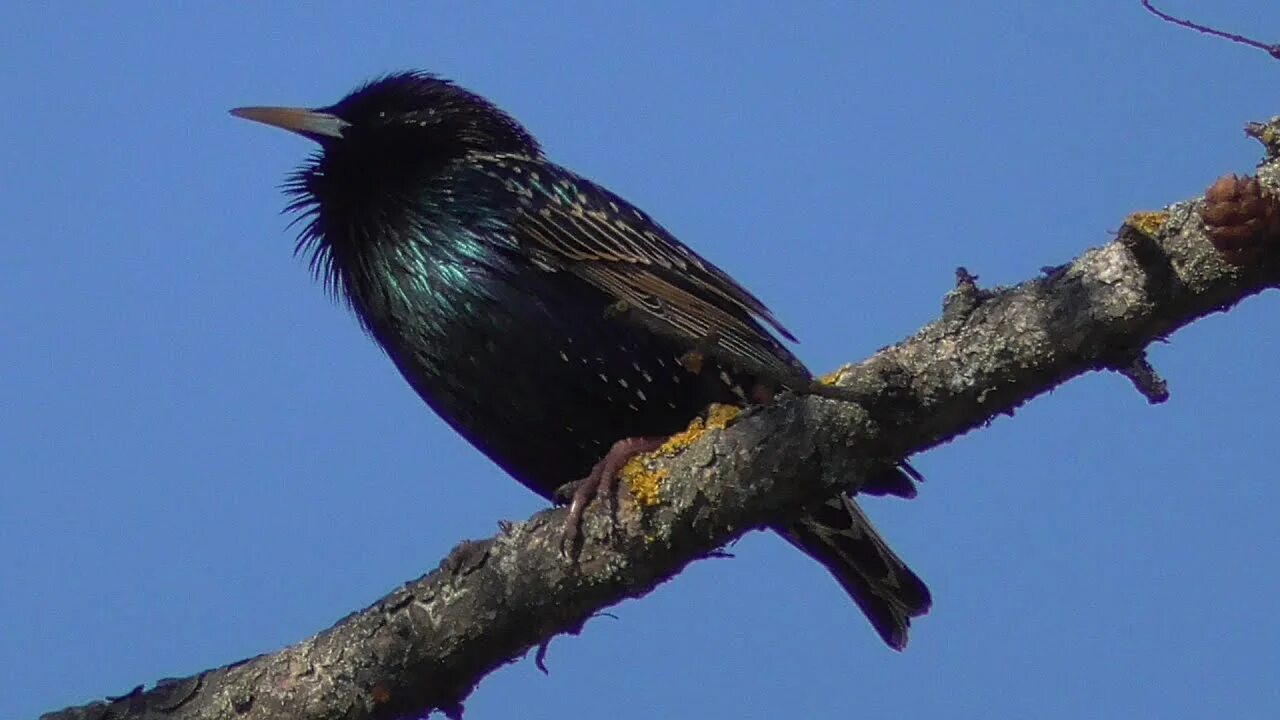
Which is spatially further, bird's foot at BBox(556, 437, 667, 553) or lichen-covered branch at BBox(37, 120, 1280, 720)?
bird's foot at BBox(556, 437, 667, 553)

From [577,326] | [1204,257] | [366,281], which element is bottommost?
[1204,257]

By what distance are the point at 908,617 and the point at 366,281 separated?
1.43 meters

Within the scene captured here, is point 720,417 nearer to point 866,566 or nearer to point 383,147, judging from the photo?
point 866,566

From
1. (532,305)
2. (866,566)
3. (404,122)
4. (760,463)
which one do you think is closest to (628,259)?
(532,305)

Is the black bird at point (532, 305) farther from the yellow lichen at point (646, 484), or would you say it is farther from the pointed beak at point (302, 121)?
the yellow lichen at point (646, 484)

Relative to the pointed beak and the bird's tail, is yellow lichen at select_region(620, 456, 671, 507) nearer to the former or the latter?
the bird's tail

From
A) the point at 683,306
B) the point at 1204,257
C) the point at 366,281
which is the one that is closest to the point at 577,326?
the point at 683,306

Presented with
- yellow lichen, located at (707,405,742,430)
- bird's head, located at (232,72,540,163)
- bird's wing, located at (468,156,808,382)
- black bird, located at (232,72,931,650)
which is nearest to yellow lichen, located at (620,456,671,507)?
yellow lichen, located at (707,405,742,430)

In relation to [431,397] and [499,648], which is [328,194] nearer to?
[431,397]

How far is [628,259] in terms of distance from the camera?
11.7 ft

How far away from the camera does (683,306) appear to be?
3.53m

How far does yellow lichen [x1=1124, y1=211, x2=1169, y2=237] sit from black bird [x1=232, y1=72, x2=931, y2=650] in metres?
0.85

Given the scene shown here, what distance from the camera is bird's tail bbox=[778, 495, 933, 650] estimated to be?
337cm

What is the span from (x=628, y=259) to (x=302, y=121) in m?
0.92
